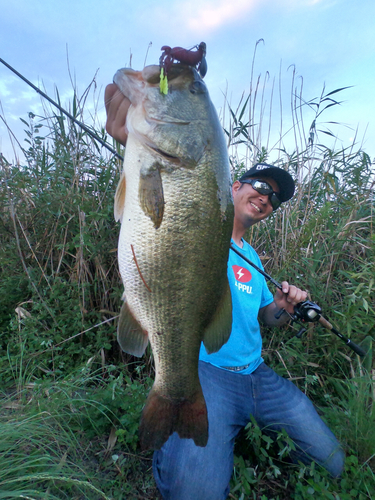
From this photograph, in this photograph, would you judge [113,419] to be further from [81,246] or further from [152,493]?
[81,246]

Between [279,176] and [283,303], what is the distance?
1.16 metres

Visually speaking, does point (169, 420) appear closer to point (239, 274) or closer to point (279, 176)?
point (239, 274)

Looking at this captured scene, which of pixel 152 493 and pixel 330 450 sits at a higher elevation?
pixel 330 450

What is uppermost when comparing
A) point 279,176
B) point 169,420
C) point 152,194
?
point 279,176

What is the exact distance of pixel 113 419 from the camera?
6.77 feet

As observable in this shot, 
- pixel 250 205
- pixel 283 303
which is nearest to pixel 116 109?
pixel 250 205

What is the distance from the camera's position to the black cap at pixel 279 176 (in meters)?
2.73

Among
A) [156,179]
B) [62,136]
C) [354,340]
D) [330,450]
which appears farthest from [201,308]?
[62,136]

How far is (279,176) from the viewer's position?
2.75m

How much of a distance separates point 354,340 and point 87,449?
7.48ft

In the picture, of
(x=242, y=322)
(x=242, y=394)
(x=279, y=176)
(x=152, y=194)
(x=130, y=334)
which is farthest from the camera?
(x=279, y=176)

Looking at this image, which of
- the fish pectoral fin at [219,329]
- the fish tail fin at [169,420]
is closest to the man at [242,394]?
the fish tail fin at [169,420]

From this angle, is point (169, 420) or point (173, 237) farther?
point (169, 420)

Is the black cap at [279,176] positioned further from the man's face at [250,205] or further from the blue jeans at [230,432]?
the blue jeans at [230,432]
